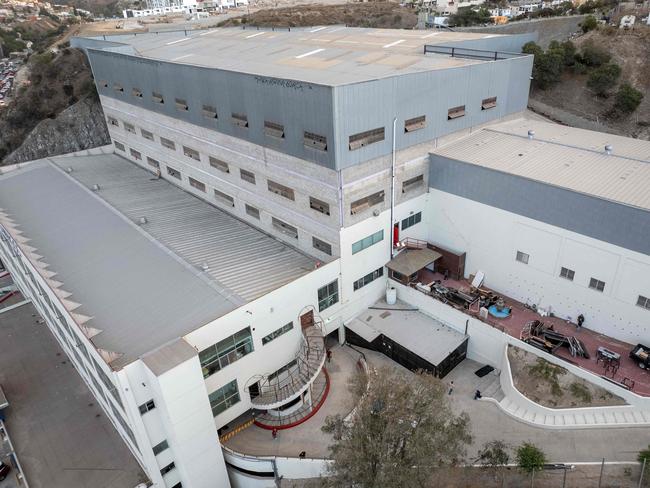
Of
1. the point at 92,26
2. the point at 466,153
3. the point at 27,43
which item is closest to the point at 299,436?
the point at 466,153

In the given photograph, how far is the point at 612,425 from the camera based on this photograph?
66.2 feet

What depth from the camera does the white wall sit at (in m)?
21.8

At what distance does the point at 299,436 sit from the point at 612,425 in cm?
1475

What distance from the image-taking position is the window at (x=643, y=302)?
2131cm

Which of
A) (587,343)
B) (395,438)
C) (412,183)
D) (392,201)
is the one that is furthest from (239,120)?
(587,343)

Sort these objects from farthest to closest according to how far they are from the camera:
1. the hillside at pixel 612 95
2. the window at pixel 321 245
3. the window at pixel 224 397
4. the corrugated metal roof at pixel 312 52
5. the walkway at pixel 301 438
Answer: the hillside at pixel 612 95 → the corrugated metal roof at pixel 312 52 → the window at pixel 321 245 → the window at pixel 224 397 → the walkway at pixel 301 438

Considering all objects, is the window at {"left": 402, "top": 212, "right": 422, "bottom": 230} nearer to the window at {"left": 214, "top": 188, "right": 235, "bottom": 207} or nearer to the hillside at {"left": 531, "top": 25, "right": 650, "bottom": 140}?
the window at {"left": 214, "top": 188, "right": 235, "bottom": 207}

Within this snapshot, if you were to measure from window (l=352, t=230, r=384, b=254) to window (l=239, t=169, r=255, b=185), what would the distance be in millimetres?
8606

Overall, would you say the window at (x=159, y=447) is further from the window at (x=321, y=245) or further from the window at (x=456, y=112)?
the window at (x=456, y=112)

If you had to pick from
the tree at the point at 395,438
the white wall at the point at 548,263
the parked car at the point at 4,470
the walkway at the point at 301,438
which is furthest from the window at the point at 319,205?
the parked car at the point at 4,470

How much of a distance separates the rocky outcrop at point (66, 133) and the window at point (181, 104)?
48262 millimetres

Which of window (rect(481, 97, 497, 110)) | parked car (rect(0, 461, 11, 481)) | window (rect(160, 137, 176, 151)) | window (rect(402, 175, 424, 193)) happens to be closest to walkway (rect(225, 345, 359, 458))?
window (rect(402, 175, 424, 193))

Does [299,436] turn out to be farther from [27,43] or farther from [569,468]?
[27,43]

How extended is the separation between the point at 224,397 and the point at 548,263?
18.9 m
